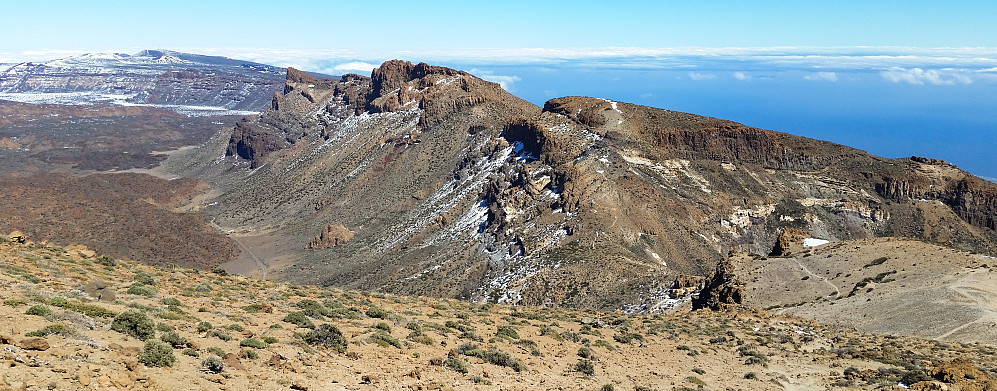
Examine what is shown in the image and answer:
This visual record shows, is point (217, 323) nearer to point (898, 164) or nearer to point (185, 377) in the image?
point (185, 377)

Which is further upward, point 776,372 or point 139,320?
point 139,320

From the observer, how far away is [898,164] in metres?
72.4

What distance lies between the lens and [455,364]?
Answer: 1667 centimetres

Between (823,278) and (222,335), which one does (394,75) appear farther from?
(222,335)

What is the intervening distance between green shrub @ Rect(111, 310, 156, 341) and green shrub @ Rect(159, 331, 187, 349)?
0.31 m

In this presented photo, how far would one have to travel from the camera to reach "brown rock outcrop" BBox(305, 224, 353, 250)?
81.8m

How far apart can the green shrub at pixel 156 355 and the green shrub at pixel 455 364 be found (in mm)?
6591

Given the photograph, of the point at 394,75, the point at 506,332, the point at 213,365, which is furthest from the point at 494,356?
the point at 394,75

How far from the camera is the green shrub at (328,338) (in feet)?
54.2

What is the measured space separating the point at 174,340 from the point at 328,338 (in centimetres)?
386

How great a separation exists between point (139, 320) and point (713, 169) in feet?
221

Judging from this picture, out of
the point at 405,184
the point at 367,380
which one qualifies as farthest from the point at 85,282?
the point at 405,184

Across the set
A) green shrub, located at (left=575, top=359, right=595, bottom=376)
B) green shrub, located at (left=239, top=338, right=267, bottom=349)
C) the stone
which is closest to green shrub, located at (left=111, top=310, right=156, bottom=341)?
green shrub, located at (left=239, top=338, right=267, bottom=349)

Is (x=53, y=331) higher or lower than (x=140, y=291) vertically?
higher
